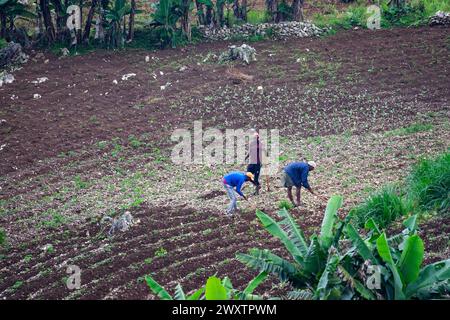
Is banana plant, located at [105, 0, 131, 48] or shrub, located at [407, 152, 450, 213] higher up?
banana plant, located at [105, 0, 131, 48]

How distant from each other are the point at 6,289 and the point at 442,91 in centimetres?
1440

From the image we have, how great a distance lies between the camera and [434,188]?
44.9ft

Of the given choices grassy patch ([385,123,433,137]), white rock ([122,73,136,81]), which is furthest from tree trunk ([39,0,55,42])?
grassy patch ([385,123,433,137])

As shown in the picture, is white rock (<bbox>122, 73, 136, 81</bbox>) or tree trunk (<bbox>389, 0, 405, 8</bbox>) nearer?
white rock (<bbox>122, 73, 136, 81</bbox>)

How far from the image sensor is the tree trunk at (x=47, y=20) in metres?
25.0

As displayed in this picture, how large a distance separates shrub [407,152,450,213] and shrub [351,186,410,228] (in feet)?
1.57

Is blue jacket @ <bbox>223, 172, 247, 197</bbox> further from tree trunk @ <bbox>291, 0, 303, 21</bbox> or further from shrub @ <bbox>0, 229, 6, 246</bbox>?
tree trunk @ <bbox>291, 0, 303, 21</bbox>

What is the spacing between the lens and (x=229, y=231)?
13750 millimetres

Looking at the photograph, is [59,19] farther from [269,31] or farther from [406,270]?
[406,270]

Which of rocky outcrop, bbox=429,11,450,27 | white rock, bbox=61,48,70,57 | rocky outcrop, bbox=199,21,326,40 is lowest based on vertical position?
white rock, bbox=61,48,70,57

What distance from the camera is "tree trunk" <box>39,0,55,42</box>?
82.1ft

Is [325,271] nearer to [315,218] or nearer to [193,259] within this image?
[193,259]

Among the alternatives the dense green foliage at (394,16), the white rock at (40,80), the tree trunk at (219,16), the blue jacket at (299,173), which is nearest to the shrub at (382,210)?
the blue jacket at (299,173)

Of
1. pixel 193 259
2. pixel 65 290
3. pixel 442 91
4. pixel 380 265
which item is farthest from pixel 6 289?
pixel 442 91
